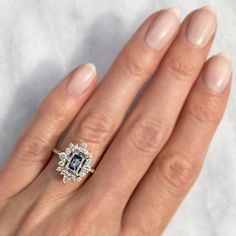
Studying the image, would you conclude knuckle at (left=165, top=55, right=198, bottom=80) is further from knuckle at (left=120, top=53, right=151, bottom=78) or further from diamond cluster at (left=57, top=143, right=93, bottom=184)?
diamond cluster at (left=57, top=143, right=93, bottom=184)

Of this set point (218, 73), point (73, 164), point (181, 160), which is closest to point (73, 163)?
point (73, 164)

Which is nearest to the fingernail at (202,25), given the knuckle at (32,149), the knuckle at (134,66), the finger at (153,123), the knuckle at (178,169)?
the finger at (153,123)

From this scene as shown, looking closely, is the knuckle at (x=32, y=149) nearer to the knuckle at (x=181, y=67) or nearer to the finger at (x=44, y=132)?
the finger at (x=44, y=132)

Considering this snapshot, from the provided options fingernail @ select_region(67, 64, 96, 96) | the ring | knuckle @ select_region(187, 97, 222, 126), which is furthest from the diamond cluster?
knuckle @ select_region(187, 97, 222, 126)

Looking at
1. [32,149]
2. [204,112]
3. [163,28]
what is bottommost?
[32,149]

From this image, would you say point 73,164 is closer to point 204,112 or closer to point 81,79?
point 81,79

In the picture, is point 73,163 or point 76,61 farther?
point 76,61

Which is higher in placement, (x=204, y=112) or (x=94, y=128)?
(x=204, y=112)
